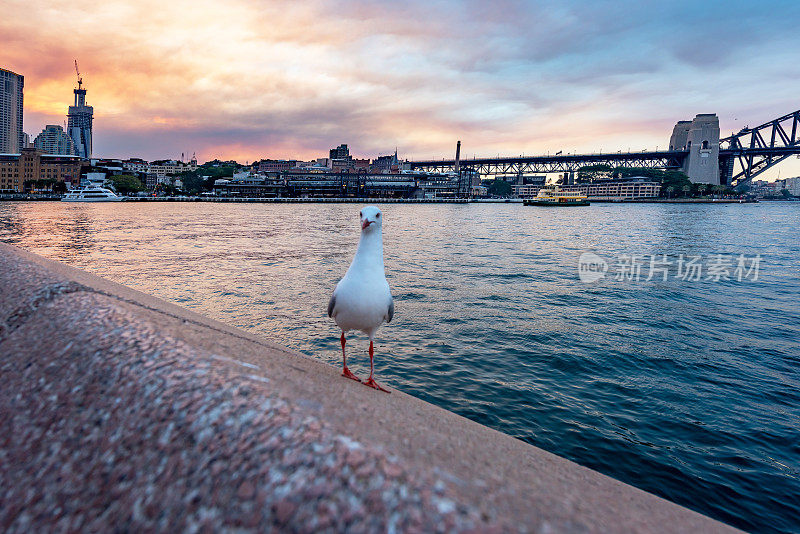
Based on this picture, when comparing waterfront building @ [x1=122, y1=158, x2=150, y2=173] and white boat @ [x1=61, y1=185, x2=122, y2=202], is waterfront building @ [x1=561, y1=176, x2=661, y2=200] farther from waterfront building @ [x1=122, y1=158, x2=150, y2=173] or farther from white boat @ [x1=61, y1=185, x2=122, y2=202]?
waterfront building @ [x1=122, y1=158, x2=150, y2=173]

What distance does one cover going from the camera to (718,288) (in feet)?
39.8

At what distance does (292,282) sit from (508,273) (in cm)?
691

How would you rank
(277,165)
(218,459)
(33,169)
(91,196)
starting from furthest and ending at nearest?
(277,165)
(33,169)
(91,196)
(218,459)

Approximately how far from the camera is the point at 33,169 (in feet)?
356

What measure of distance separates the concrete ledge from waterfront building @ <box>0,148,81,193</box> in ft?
437

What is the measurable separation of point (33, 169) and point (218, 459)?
480 feet

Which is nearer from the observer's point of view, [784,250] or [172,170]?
[784,250]

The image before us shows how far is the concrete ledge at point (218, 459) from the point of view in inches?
33.6

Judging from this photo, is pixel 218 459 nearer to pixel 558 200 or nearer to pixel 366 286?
pixel 366 286

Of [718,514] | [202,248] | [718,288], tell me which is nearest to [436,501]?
[718,514]

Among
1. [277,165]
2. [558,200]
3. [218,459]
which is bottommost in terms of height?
[218,459]

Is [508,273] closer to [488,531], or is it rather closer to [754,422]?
[754,422]

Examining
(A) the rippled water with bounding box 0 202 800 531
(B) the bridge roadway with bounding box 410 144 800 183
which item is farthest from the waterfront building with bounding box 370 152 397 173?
(A) the rippled water with bounding box 0 202 800 531

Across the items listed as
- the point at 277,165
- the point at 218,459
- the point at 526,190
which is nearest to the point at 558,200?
the point at 526,190
